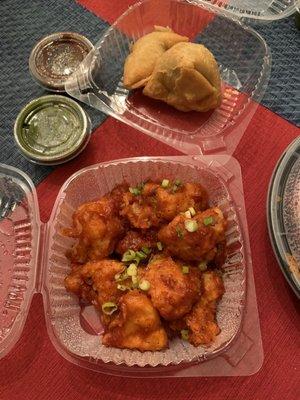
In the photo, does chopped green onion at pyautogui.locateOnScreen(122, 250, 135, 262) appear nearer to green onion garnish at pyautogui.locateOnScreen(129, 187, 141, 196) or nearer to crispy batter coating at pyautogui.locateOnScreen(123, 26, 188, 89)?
green onion garnish at pyautogui.locateOnScreen(129, 187, 141, 196)

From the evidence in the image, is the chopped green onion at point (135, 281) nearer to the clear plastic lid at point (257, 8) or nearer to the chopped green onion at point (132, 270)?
the chopped green onion at point (132, 270)

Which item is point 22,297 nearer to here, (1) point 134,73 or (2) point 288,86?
(1) point 134,73

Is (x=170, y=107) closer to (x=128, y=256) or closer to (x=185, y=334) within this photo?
(x=128, y=256)

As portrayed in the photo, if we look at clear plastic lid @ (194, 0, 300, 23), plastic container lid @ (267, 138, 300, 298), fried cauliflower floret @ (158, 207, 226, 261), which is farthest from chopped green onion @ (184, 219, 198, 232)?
clear plastic lid @ (194, 0, 300, 23)

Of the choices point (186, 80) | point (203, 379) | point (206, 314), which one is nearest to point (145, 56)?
point (186, 80)

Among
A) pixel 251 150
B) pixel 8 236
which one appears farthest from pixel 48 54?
pixel 251 150

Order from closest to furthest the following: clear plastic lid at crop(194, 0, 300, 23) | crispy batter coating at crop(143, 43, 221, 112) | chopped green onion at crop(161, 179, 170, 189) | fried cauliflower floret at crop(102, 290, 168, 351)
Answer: fried cauliflower floret at crop(102, 290, 168, 351) < chopped green onion at crop(161, 179, 170, 189) < crispy batter coating at crop(143, 43, 221, 112) < clear plastic lid at crop(194, 0, 300, 23)
